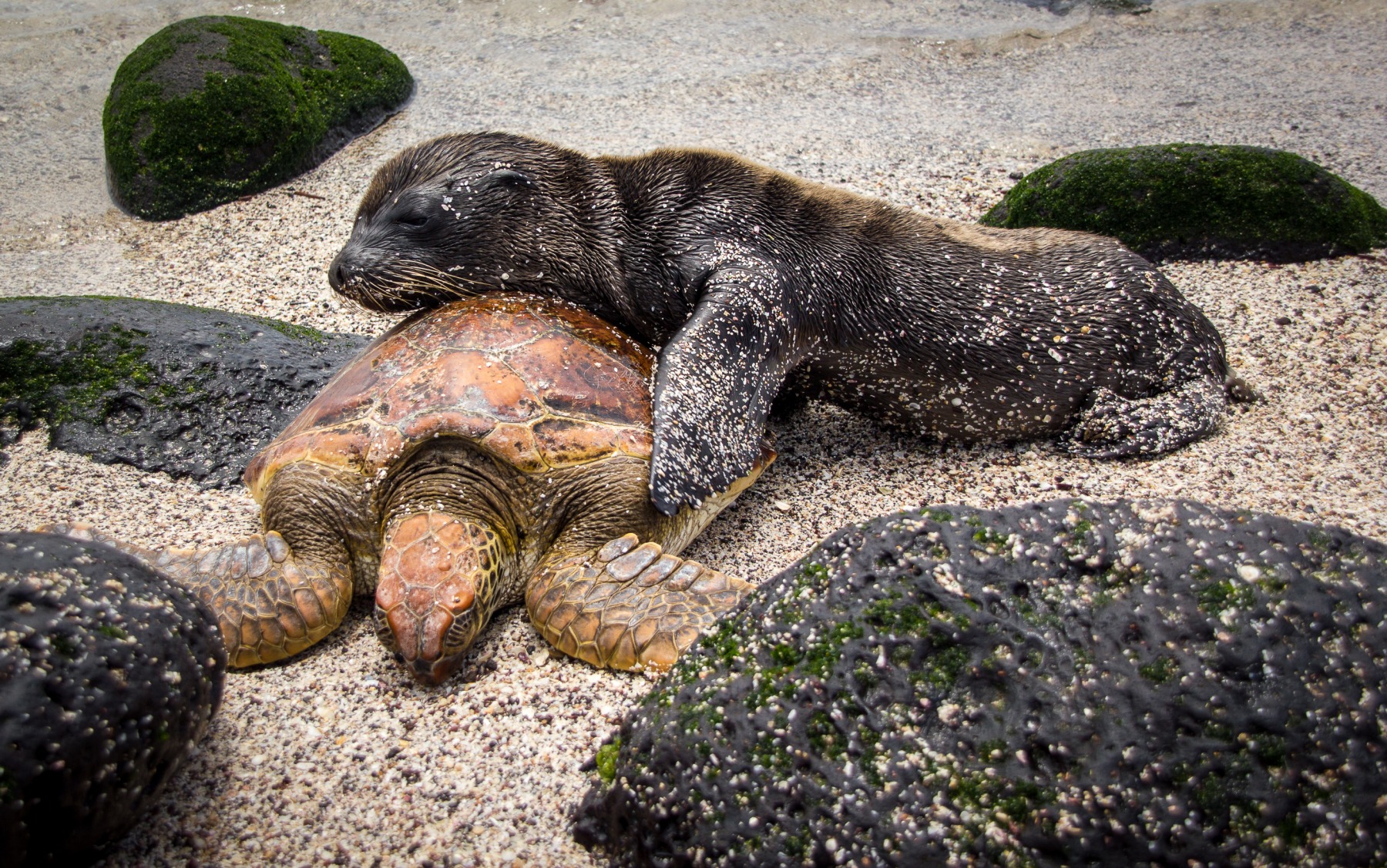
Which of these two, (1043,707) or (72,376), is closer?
(1043,707)

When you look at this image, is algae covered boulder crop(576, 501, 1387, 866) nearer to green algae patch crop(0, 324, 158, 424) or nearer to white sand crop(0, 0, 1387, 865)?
white sand crop(0, 0, 1387, 865)

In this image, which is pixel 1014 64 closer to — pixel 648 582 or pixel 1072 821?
pixel 648 582

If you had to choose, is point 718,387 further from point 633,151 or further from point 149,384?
point 633,151

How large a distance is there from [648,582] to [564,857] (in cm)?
113

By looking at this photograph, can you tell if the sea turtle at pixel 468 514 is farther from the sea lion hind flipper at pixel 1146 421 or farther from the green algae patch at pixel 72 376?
the sea lion hind flipper at pixel 1146 421

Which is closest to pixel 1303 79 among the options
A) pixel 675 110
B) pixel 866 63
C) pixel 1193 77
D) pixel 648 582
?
pixel 1193 77

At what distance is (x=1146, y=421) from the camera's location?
167 inches

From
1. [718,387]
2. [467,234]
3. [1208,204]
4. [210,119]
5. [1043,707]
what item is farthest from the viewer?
[210,119]

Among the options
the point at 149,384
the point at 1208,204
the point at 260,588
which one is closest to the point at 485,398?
the point at 260,588

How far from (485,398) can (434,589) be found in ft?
2.64

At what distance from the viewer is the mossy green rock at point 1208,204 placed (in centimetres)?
559

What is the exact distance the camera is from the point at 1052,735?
1.83 meters

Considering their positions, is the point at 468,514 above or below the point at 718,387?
below

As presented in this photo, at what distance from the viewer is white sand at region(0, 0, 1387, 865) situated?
262 centimetres
